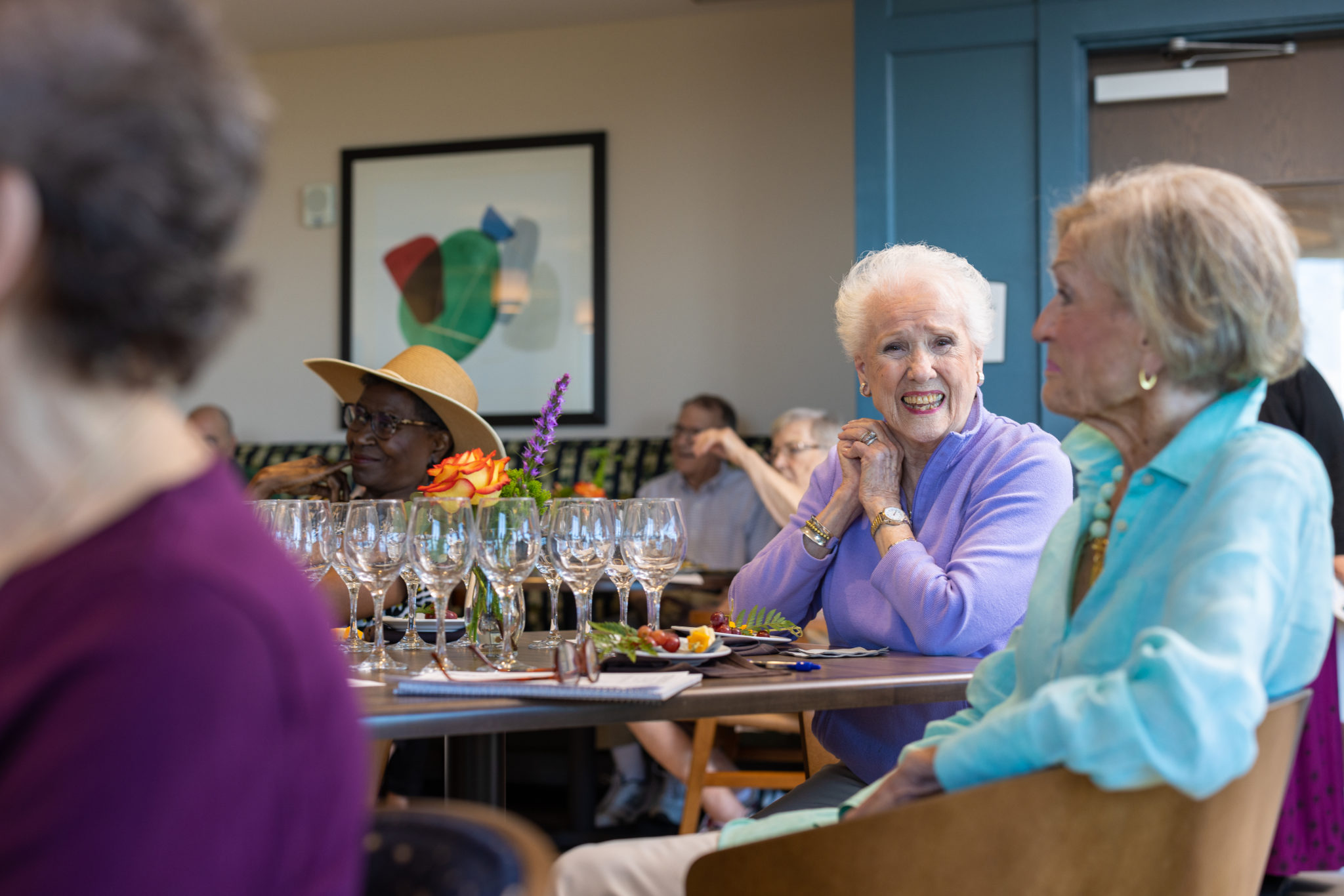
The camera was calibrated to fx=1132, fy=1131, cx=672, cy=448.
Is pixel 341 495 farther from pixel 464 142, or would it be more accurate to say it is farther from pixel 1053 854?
pixel 464 142

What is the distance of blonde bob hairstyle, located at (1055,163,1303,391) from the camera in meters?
1.10

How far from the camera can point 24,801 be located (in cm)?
57

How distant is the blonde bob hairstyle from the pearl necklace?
170 mm

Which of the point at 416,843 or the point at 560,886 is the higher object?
the point at 416,843

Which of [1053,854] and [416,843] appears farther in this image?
[1053,854]

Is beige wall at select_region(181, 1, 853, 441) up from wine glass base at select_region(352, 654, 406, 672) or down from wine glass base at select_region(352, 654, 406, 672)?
up

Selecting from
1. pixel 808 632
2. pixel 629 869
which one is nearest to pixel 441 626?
pixel 629 869

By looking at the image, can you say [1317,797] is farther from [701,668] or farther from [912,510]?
[701,668]

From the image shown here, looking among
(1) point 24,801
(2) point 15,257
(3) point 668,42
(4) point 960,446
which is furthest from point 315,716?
(3) point 668,42

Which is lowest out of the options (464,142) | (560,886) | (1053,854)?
→ (560,886)

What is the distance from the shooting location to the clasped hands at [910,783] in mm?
1169

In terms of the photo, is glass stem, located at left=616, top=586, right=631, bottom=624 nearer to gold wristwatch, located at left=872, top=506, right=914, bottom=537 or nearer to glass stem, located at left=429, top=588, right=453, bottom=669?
glass stem, located at left=429, top=588, right=453, bottom=669

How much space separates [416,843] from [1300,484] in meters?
0.82

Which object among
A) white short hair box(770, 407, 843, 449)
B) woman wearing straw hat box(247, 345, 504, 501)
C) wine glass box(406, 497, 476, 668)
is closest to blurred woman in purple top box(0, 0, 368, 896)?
wine glass box(406, 497, 476, 668)
